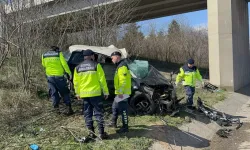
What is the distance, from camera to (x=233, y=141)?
7.88 metres

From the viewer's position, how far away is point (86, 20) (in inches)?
567

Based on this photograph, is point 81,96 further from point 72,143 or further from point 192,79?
point 192,79

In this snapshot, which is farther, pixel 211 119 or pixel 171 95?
pixel 211 119

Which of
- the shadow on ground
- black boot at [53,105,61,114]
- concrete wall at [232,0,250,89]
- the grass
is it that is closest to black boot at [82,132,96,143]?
the grass

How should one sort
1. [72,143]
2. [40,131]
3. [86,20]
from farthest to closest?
[86,20] → [40,131] → [72,143]

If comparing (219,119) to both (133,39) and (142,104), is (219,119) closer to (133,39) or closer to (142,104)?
(142,104)

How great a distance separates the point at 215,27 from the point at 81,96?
11794mm

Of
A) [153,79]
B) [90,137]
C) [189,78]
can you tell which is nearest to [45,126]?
[90,137]

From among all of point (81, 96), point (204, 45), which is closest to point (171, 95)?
point (81, 96)

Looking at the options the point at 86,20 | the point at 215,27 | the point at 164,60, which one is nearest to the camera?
the point at 86,20

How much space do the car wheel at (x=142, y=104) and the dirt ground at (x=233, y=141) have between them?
1725mm

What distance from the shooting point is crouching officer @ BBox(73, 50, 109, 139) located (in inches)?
241

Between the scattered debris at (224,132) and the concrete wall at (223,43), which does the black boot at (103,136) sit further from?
the concrete wall at (223,43)

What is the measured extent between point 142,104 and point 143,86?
47cm
